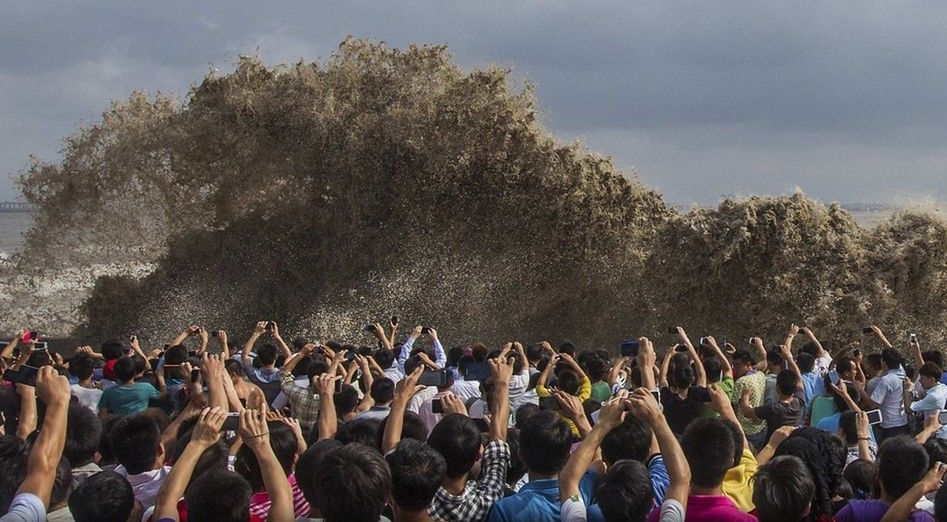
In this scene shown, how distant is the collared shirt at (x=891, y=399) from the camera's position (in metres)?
8.29

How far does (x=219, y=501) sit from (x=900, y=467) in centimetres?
276

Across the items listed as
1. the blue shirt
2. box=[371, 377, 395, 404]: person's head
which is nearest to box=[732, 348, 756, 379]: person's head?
box=[371, 377, 395, 404]: person's head

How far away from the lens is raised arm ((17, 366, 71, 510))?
4285mm

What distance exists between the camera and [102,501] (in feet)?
13.6

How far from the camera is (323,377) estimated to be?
5645 millimetres

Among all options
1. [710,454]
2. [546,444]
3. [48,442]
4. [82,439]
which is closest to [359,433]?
[546,444]

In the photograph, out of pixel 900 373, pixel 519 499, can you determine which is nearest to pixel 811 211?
pixel 900 373

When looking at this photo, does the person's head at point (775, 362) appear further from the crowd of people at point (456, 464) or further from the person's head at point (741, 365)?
the crowd of people at point (456, 464)

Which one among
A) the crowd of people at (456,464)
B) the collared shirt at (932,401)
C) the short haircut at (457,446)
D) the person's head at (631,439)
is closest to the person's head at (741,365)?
the collared shirt at (932,401)

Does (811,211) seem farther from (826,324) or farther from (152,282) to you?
(152,282)

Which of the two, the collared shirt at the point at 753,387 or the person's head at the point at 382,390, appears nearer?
the person's head at the point at 382,390

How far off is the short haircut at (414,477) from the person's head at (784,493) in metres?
1.22

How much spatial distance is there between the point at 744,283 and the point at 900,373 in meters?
7.05

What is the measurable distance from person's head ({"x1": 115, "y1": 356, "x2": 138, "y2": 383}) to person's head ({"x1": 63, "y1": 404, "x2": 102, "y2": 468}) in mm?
2236
